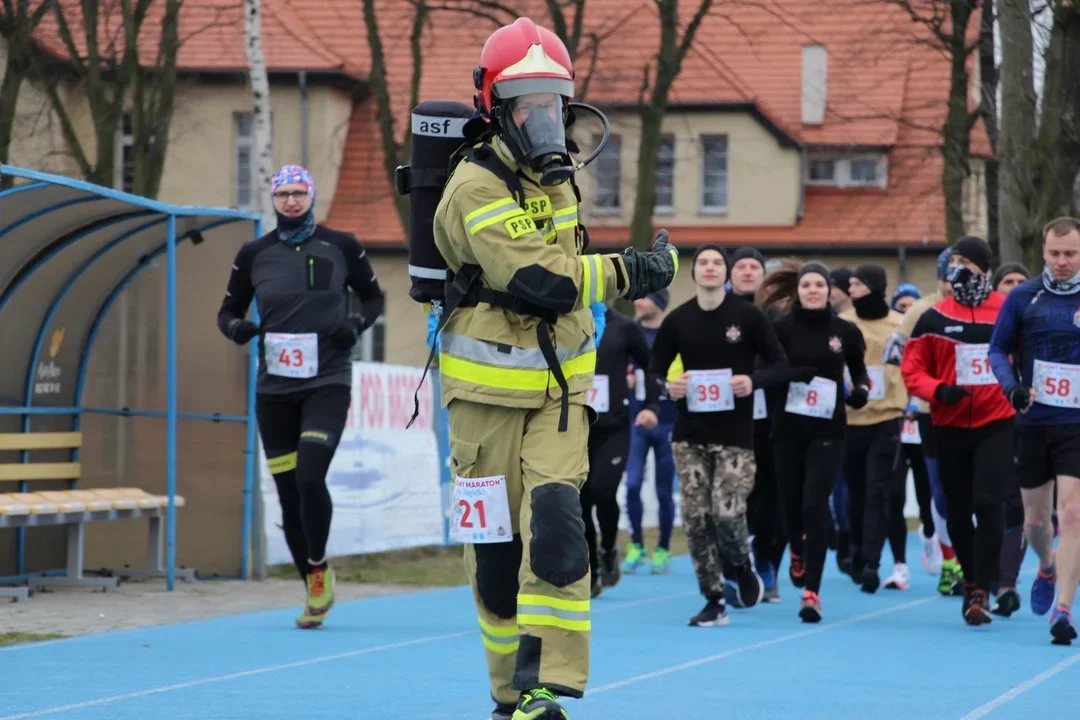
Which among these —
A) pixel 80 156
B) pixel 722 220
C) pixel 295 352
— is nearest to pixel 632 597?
pixel 295 352

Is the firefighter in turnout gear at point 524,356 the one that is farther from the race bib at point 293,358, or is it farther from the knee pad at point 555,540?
the race bib at point 293,358

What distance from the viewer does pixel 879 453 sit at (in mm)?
13961

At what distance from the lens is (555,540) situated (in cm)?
598

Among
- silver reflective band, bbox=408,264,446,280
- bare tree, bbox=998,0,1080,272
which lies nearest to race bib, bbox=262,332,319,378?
silver reflective band, bbox=408,264,446,280

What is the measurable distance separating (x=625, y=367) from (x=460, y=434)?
6846 millimetres

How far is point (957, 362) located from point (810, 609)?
172 centimetres

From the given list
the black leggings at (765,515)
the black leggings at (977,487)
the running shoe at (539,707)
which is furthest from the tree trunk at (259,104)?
the running shoe at (539,707)

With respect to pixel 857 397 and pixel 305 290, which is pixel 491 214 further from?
pixel 857 397

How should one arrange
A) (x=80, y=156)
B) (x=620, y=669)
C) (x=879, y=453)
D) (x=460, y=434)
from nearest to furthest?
(x=460, y=434)
(x=620, y=669)
(x=879, y=453)
(x=80, y=156)

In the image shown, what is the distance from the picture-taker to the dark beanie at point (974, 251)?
11.2 meters

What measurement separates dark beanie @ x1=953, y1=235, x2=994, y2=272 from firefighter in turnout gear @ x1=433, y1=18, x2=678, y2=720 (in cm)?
535

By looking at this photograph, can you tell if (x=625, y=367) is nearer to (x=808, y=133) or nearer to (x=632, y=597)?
(x=632, y=597)

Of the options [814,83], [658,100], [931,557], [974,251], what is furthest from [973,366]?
[814,83]

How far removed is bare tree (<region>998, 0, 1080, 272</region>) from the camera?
2009 cm
